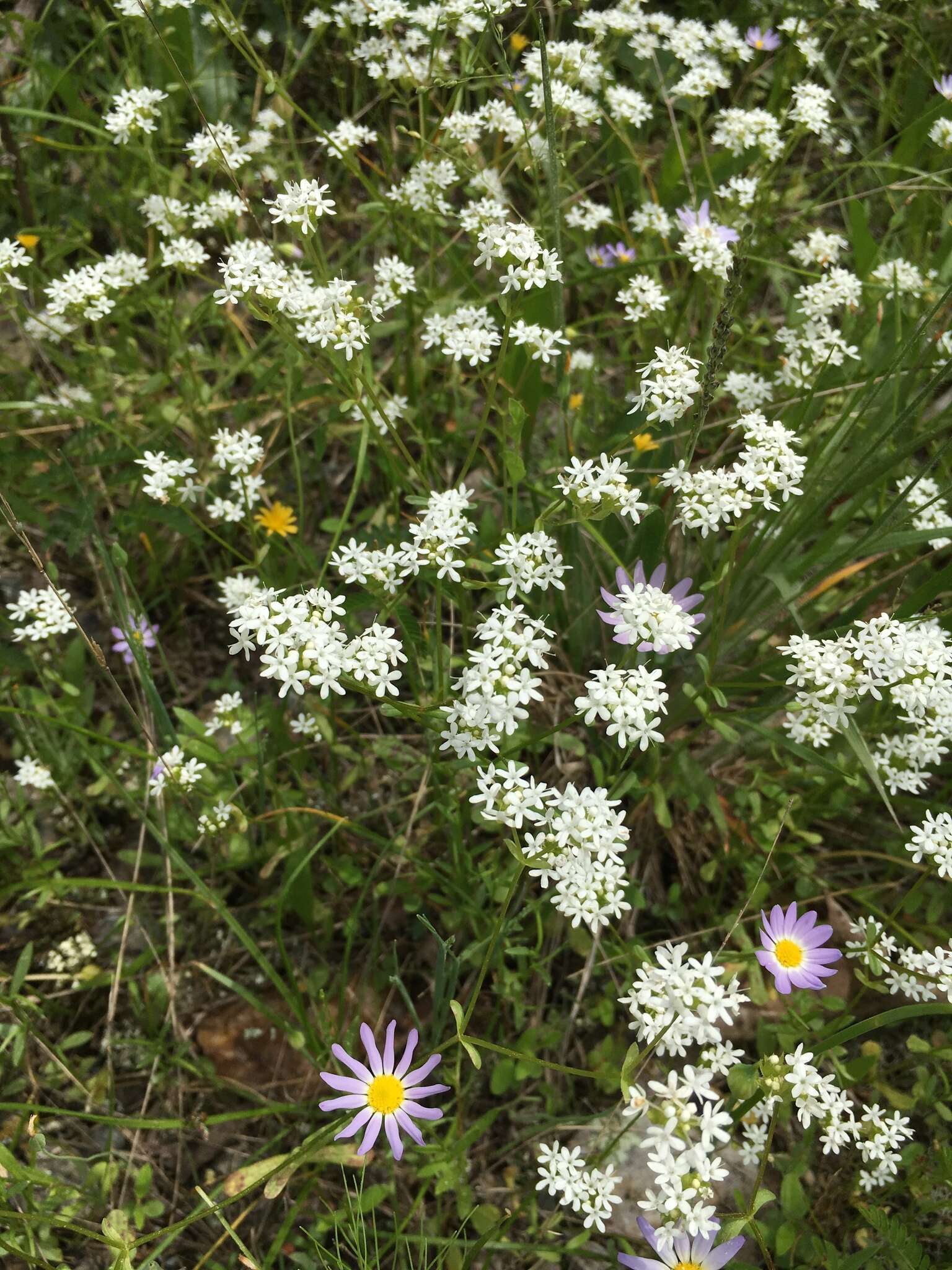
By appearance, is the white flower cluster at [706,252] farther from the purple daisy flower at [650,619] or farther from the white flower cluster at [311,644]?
the white flower cluster at [311,644]

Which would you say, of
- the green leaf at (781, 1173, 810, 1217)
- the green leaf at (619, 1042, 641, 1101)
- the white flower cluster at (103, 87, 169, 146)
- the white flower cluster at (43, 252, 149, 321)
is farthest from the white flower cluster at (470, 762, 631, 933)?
the white flower cluster at (103, 87, 169, 146)

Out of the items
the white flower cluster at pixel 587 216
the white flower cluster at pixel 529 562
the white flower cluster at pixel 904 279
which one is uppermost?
the white flower cluster at pixel 587 216

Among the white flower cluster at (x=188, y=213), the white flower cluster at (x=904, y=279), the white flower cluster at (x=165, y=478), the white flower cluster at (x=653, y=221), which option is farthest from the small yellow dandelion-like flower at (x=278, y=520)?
the white flower cluster at (x=904, y=279)

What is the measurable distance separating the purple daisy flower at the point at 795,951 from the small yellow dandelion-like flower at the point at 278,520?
5.45 feet

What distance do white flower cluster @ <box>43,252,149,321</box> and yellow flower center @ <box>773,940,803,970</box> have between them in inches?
93.7

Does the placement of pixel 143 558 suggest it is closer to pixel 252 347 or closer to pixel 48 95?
pixel 252 347

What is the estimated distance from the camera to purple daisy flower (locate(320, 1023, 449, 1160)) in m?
1.86

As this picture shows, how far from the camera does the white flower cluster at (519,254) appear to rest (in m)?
2.12

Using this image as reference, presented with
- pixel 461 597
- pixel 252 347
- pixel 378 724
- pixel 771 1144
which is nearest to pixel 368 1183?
pixel 771 1144

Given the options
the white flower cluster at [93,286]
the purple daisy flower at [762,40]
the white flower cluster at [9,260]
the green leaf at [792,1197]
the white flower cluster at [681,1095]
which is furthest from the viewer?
the purple daisy flower at [762,40]

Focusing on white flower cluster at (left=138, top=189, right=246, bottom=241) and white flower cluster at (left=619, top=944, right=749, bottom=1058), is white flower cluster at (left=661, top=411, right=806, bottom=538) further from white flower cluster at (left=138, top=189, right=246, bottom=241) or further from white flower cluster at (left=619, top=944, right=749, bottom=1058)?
white flower cluster at (left=138, top=189, right=246, bottom=241)

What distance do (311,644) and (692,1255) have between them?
1364mm

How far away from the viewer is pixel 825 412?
2941mm

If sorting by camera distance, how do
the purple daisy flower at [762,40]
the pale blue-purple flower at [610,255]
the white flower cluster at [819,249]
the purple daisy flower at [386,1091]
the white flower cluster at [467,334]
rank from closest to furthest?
the purple daisy flower at [386,1091] < the white flower cluster at [467,334] < the white flower cluster at [819,249] < the pale blue-purple flower at [610,255] < the purple daisy flower at [762,40]
